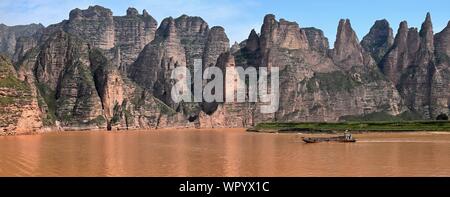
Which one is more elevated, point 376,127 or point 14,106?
point 14,106

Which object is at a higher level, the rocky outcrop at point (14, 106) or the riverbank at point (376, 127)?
the rocky outcrop at point (14, 106)

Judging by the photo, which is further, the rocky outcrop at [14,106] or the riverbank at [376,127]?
the riverbank at [376,127]

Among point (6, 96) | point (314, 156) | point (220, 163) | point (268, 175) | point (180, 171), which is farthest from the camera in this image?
point (6, 96)

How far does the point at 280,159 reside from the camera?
60.1 metres

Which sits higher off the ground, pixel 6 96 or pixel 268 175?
pixel 6 96

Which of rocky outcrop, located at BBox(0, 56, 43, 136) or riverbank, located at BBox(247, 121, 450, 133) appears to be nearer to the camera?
rocky outcrop, located at BBox(0, 56, 43, 136)

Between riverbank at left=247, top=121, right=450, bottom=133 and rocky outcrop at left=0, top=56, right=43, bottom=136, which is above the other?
rocky outcrop at left=0, top=56, right=43, bottom=136

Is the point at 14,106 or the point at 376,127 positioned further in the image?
the point at 376,127
